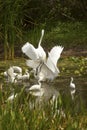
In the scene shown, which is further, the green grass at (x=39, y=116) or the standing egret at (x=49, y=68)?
the standing egret at (x=49, y=68)

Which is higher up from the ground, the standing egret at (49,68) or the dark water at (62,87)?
the standing egret at (49,68)

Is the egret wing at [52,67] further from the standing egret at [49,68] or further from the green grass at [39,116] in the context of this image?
the green grass at [39,116]

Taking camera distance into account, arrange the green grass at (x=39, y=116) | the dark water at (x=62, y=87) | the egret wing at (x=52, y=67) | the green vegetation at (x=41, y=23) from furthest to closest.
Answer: the green vegetation at (x=41, y=23) → the dark water at (x=62, y=87) → the egret wing at (x=52, y=67) → the green grass at (x=39, y=116)

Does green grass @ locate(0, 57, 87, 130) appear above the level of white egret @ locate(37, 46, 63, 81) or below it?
below

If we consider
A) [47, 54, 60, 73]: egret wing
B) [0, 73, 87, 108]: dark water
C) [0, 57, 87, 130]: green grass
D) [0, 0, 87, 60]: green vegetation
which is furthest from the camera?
[0, 0, 87, 60]: green vegetation

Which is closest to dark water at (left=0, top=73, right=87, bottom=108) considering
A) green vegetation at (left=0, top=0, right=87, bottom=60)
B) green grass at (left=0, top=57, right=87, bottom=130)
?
green vegetation at (left=0, top=0, right=87, bottom=60)

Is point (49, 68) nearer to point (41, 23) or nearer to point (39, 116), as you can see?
point (39, 116)

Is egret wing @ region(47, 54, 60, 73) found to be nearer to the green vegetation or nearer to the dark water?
the dark water

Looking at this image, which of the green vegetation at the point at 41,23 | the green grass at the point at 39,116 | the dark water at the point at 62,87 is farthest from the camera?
the green vegetation at the point at 41,23

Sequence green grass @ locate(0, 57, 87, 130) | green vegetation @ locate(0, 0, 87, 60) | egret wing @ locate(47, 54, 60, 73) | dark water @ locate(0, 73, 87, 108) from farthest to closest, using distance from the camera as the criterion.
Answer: green vegetation @ locate(0, 0, 87, 60), dark water @ locate(0, 73, 87, 108), egret wing @ locate(47, 54, 60, 73), green grass @ locate(0, 57, 87, 130)

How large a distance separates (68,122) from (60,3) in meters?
14.7

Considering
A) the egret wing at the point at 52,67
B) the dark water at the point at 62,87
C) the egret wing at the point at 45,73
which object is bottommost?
the dark water at the point at 62,87

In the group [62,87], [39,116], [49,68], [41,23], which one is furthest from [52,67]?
[41,23]

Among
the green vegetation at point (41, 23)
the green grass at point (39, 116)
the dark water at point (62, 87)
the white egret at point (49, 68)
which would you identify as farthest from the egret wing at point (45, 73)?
the green vegetation at point (41, 23)
